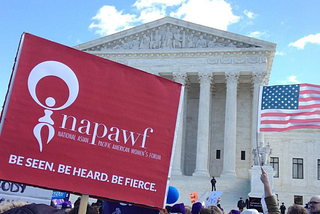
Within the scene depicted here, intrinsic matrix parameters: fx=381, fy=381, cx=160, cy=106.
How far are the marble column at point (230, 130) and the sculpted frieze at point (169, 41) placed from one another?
159 inches

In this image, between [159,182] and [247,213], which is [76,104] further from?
[247,213]

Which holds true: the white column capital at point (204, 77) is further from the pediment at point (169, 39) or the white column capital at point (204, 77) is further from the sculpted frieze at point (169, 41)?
the sculpted frieze at point (169, 41)

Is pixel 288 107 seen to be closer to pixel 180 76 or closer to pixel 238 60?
pixel 238 60

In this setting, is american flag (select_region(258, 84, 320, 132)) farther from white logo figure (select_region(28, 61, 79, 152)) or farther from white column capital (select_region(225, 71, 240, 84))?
white column capital (select_region(225, 71, 240, 84))

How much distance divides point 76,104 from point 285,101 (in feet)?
25.5

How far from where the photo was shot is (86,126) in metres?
4.48

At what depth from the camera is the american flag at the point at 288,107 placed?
10.6m

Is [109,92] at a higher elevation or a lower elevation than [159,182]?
higher

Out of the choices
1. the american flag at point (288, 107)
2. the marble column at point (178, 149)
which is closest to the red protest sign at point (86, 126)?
the american flag at point (288, 107)

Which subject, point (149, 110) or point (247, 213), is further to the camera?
point (247, 213)

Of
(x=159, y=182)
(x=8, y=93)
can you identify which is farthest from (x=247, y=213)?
(x=8, y=93)

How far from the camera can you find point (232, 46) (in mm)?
43531

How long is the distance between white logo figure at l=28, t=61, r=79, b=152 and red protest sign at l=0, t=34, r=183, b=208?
0.4 inches

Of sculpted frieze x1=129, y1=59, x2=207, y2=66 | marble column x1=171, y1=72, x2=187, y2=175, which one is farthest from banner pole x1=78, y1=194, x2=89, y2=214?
sculpted frieze x1=129, y1=59, x2=207, y2=66
